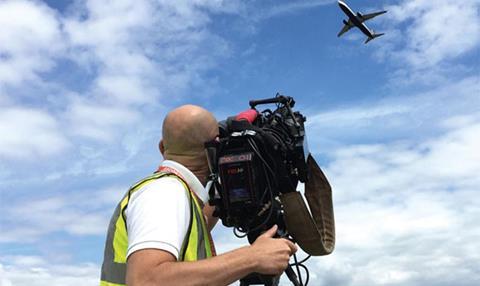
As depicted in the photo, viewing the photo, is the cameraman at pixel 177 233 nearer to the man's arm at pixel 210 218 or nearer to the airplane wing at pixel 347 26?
the man's arm at pixel 210 218

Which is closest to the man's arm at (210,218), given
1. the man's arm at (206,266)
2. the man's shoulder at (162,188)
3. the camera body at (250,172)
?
the camera body at (250,172)

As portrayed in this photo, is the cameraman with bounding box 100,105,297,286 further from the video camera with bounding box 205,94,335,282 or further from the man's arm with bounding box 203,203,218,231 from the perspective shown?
the man's arm with bounding box 203,203,218,231

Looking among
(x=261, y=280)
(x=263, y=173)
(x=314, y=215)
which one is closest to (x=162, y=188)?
(x=263, y=173)

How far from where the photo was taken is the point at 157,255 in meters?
3.21

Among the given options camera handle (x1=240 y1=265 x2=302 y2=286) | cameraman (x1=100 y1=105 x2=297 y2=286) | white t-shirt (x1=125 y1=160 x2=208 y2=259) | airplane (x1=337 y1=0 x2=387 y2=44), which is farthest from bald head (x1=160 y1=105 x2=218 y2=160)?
airplane (x1=337 y1=0 x2=387 y2=44)

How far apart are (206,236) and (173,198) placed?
1.89ft

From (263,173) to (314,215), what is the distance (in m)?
1.40

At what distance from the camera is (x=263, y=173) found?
3.86 meters

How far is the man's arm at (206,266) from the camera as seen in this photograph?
3184mm

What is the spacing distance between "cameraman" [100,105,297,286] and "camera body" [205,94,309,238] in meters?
0.13

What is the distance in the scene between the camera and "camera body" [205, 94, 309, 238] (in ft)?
12.3

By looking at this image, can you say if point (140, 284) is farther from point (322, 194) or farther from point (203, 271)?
point (322, 194)

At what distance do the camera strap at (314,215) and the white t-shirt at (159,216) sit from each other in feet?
3.45

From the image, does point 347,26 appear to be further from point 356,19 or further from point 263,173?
point 263,173
